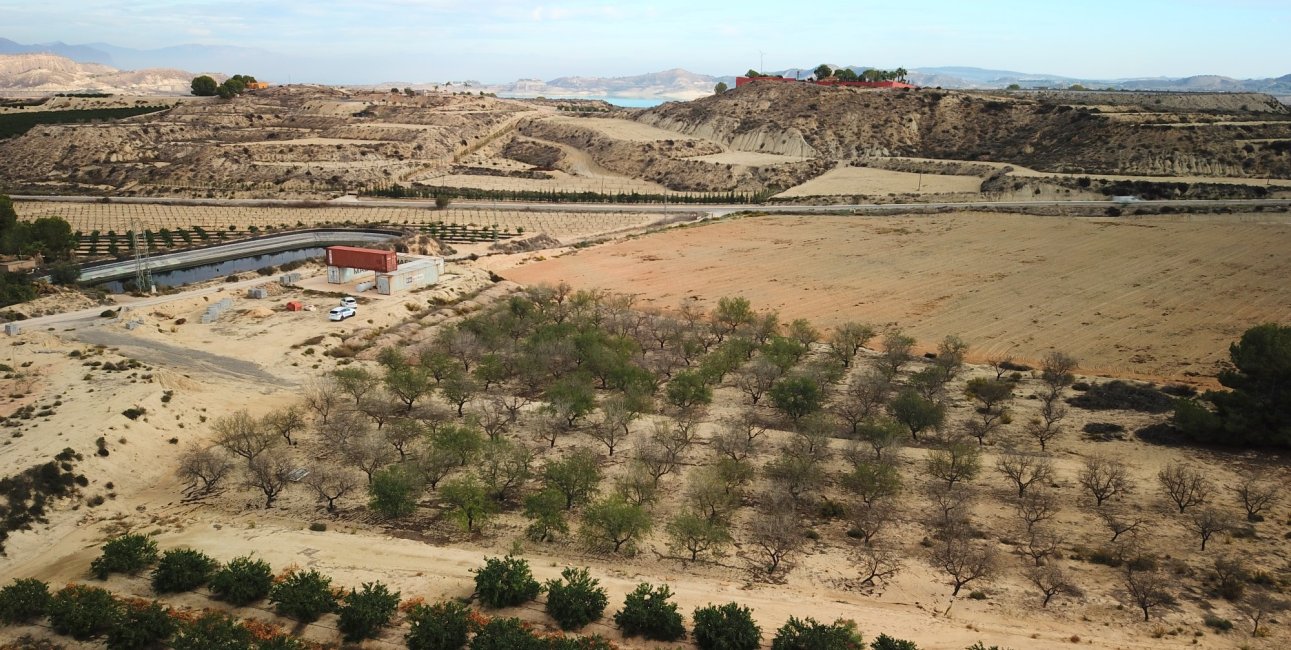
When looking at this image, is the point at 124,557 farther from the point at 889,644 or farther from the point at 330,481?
the point at 889,644

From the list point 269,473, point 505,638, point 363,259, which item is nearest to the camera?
point 505,638

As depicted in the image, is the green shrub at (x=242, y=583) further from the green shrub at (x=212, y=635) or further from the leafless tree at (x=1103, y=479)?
the leafless tree at (x=1103, y=479)

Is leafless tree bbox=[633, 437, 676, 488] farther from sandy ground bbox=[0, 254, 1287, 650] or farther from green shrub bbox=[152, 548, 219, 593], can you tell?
green shrub bbox=[152, 548, 219, 593]

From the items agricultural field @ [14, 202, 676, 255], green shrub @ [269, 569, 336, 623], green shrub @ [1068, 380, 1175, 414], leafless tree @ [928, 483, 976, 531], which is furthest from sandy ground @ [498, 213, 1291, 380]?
green shrub @ [269, 569, 336, 623]

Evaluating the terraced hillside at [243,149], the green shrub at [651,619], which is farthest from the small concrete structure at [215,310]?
the terraced hillside at [243,149]

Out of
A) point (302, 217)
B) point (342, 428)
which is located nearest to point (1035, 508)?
point (342, 428)

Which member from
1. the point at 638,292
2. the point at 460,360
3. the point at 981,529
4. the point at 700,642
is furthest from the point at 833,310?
the point at 700,642
